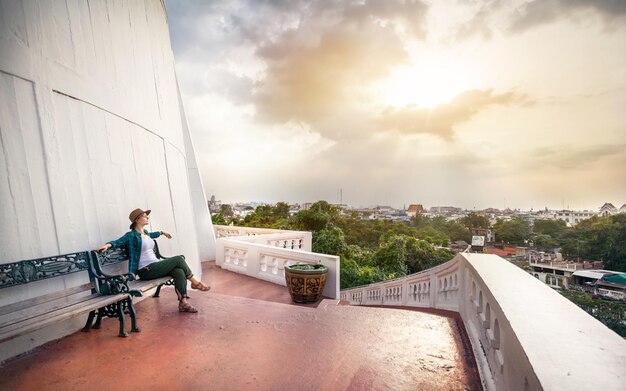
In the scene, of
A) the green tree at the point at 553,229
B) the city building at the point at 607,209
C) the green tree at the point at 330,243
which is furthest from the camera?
the green tree at the point at 330,243

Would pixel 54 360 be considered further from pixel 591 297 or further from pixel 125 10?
pixel 591 297

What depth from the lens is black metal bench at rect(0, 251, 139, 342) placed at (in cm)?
292

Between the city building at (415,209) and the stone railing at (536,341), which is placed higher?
the stone railing at (536,341)

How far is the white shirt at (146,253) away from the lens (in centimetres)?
475

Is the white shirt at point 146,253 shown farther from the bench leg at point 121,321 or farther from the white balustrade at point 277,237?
the white balustrade at point 277,237

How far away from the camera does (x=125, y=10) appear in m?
5.89

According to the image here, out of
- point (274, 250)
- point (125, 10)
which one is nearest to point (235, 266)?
point (274, 250)

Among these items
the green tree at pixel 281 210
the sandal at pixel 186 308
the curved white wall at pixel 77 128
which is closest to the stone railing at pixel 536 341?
the sandal at pixel 186 308

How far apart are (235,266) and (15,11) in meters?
6.67

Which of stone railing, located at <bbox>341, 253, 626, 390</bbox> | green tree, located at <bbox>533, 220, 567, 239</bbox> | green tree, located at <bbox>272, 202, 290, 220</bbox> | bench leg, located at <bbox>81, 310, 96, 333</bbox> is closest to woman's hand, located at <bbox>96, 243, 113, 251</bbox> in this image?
bench leg, located at <bbox>81, 310, 96, 333</bbox>

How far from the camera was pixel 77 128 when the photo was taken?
170 inches

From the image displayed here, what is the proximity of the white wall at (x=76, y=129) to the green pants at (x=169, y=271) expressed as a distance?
0.73m

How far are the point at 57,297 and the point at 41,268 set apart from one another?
1.18 ft

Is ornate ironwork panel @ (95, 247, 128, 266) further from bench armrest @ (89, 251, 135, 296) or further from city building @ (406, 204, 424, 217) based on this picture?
city building @ (406, 204, 424, 217)
